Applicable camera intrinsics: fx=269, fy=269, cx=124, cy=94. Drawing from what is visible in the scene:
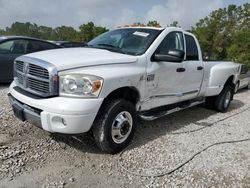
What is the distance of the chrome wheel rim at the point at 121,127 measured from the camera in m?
3.79

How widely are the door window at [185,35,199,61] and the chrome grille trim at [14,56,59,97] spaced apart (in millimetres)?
2925

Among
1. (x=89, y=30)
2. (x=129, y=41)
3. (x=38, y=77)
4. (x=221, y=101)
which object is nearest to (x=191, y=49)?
(x=129, y=41)

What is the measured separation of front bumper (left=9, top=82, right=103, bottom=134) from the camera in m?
3.24

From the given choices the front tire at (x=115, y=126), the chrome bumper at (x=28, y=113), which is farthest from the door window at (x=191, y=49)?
the chrome bumper at (x=28, y=113)

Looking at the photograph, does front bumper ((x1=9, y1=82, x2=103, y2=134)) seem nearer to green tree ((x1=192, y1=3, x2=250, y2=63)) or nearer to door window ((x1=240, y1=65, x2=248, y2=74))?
door window ((x1=240, y1=65, x2=248, y2=74))

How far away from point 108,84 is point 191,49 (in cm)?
267

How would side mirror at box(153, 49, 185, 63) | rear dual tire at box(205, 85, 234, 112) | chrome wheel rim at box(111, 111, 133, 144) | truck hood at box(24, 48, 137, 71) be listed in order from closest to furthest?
truck hood at box(24, 48, 137, 71), chrome wheel rim at box(111, 111, 133, 144), side mirror at box(153, 49, 185, 63), rear dual tire at box(205, 85, 234, 112)

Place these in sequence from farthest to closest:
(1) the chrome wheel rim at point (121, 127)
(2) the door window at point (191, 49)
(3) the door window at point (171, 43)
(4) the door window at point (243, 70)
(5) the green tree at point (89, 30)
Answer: (5) the green tree at point (89, 30) < (4) the door window at point (243, 70) < (2) the door window at point (191, 49) < (3) the door window at point (171, 43) < (1) the chrome wheel rim at point (121, 127)

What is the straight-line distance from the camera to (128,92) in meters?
4.05

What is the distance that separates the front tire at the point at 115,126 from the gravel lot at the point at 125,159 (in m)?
0.17

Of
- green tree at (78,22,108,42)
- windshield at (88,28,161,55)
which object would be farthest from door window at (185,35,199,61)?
green tree at (78,22,108,42)

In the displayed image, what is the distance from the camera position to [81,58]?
3.59 m

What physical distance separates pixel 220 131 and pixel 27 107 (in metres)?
3.70

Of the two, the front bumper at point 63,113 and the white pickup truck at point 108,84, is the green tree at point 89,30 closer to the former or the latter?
the white pickup truck at point 108,84
